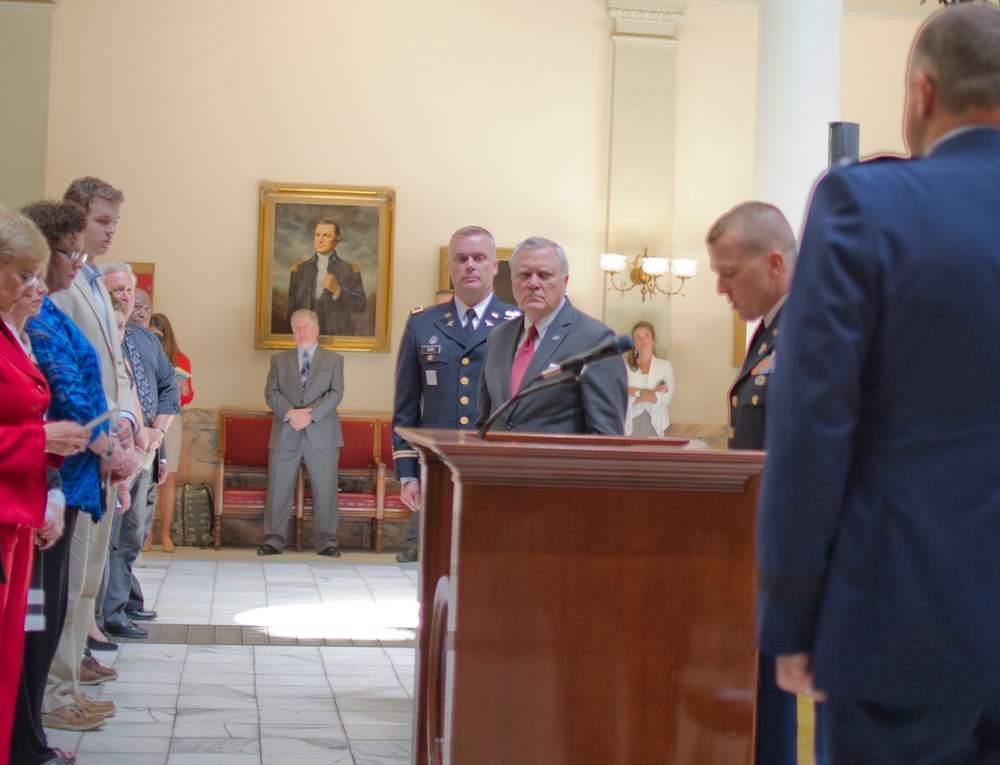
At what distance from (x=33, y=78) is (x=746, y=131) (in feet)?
21.3

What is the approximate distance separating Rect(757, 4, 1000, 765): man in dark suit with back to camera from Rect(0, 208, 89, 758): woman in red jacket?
210 cm

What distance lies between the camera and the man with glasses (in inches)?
222

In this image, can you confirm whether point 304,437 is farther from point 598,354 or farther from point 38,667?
point 598,354

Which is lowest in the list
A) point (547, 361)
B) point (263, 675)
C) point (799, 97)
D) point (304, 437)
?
point (263, 675)

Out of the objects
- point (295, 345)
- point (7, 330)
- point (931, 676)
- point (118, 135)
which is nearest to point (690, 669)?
point (931, 676)

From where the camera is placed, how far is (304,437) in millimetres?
9555

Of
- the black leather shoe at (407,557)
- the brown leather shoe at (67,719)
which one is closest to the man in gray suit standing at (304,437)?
the black leather shoe at (407,557)

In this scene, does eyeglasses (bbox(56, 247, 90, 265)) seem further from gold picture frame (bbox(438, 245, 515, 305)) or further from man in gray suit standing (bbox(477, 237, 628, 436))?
gold picture frame (bbox(438, 245, 515, 305))

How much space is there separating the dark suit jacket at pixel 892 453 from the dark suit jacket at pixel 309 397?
830cm

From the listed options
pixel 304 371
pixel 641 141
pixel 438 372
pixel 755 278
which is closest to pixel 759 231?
pixel 755 278

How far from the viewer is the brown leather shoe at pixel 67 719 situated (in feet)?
13.3

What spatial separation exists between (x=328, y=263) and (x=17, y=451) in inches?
302

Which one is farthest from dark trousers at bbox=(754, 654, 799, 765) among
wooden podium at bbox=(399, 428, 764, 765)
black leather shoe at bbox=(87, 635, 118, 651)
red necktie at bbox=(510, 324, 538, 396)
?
black leather shoe at bbox=(87, 635, 118, 651)

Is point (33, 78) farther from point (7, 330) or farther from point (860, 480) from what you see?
point (860, 480)
